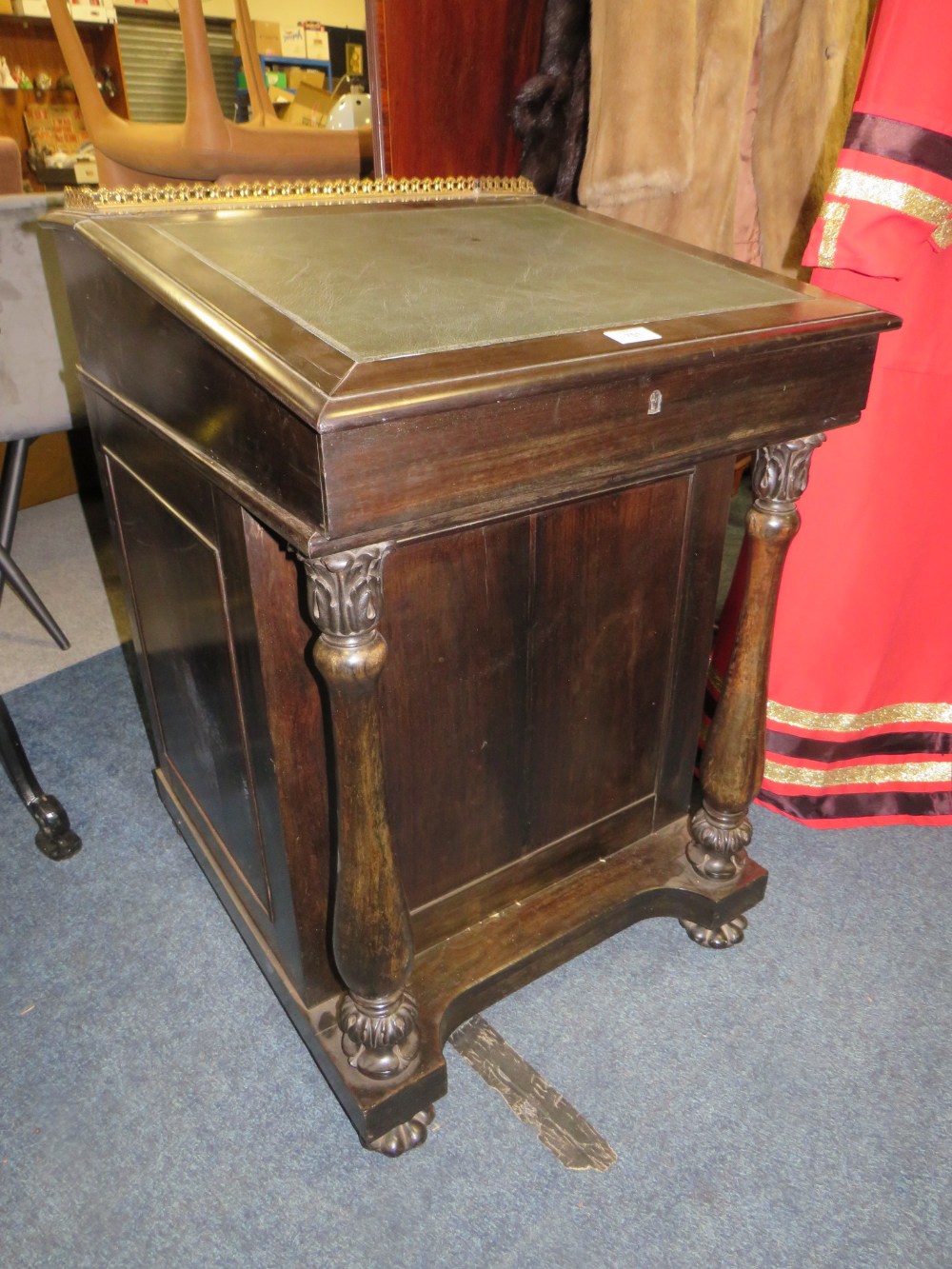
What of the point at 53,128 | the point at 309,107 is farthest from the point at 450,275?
the point at 53,128

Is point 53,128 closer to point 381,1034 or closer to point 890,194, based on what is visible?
point 890,194

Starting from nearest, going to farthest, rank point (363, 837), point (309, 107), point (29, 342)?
point (363, 837) → point (29, 342) → point (309, 107)

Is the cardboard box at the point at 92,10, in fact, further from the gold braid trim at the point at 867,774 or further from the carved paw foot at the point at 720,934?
the carved paw foot at the point at 720,934

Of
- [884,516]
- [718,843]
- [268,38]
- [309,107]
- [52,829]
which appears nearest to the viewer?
[718,843]

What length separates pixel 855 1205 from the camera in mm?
1137

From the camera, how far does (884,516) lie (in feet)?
5.06

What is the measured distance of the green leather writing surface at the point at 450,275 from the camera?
833 millimetres

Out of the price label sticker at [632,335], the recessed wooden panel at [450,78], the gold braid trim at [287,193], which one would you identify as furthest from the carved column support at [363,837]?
the recessed wooden panel at [450,78]

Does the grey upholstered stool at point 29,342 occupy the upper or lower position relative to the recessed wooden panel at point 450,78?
lower

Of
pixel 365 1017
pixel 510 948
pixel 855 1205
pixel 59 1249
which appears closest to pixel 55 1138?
pixel 59 1249

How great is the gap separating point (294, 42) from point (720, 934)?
6.14 metres

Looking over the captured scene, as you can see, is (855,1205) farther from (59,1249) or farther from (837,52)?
(837,52)

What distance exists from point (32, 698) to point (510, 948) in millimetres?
1374

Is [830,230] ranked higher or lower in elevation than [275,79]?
higher
